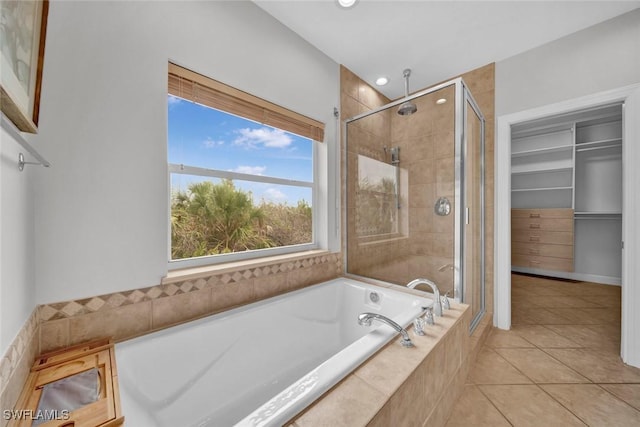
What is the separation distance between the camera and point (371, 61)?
2230mm

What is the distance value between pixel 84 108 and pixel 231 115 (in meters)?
0.78

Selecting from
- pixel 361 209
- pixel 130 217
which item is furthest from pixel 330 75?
pixel 130 217

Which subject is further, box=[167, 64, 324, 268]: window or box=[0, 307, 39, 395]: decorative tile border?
box=[167, 64, 324, 268]: window

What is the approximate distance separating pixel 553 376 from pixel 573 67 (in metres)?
2.35

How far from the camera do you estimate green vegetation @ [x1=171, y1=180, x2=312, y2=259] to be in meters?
1.47

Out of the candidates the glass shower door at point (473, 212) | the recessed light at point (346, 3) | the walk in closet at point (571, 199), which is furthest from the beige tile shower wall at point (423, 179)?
the walk in closet at point (571, 199)

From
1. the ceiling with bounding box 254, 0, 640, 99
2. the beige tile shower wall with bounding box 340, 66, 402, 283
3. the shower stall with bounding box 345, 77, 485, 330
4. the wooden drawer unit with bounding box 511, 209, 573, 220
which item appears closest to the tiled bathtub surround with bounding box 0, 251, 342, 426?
the beige tile shower wall with bounding box 340, 66, 402, 283

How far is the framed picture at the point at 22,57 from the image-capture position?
63 cm

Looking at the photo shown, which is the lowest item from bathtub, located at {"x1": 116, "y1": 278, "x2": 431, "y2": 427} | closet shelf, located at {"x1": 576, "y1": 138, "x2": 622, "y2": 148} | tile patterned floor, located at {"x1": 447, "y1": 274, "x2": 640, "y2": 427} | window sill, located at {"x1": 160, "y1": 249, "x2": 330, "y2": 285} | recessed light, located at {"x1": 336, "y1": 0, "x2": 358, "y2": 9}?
tile patterned floor, located at {"x1": 447, "y1": 274, "x2": 640, "y2": 427}

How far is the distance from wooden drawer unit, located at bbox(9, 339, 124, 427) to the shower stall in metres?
1.75

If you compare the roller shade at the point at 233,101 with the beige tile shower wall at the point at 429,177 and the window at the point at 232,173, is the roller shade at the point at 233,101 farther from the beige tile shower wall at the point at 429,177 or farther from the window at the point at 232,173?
the beige tile shower wall at the point at 429,177

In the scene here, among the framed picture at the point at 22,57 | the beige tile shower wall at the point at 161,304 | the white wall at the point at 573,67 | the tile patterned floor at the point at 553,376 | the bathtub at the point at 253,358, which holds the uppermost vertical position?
the white wall at the point at 573,67

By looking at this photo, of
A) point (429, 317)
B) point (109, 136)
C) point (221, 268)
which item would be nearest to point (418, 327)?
point (429, 317)

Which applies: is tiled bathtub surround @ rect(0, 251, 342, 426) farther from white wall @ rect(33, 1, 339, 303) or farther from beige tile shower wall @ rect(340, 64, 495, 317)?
beige tile shower wall @ rect(340, 64, 495, 317)
